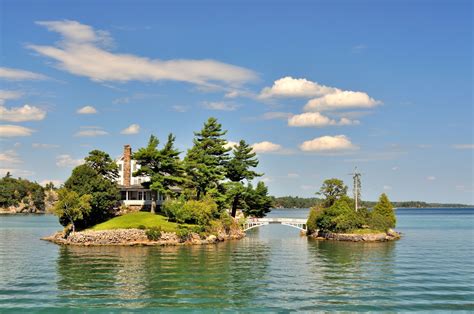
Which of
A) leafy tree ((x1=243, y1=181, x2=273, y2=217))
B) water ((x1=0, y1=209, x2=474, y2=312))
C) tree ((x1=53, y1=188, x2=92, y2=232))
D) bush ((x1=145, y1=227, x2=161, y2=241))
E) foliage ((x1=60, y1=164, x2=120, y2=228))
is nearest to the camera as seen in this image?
water ((x1=0, y1=209, x2=474, y2=312))

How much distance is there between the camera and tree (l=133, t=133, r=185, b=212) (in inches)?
3282

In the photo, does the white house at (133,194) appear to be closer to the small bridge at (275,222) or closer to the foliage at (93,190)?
the foliage at (93,190)

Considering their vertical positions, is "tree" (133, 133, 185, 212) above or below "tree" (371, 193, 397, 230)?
above

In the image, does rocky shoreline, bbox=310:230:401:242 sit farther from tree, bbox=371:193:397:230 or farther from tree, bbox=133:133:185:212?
tree, bbox=133:133:185:212

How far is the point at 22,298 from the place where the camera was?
35.6 meters

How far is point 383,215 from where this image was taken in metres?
93.6

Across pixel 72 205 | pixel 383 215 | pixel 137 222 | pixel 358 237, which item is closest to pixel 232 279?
pixel 137 222

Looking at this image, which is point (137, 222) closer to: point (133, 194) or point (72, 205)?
point (72, 205)

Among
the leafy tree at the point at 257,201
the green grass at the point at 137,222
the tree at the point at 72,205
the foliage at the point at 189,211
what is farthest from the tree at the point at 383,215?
the tree at the point at 72,205

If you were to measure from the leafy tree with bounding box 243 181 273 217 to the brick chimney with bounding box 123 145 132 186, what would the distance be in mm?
26817

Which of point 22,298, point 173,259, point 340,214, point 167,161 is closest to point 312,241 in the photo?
point 340,214

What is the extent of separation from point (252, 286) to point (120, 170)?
210ft

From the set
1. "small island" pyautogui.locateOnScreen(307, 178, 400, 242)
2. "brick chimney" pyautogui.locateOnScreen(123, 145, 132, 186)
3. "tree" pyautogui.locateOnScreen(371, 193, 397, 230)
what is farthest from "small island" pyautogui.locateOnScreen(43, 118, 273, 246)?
"tree" pyautogui.locateOnScreen(371, 193, 397, 230)

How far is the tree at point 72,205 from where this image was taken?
73.7m
